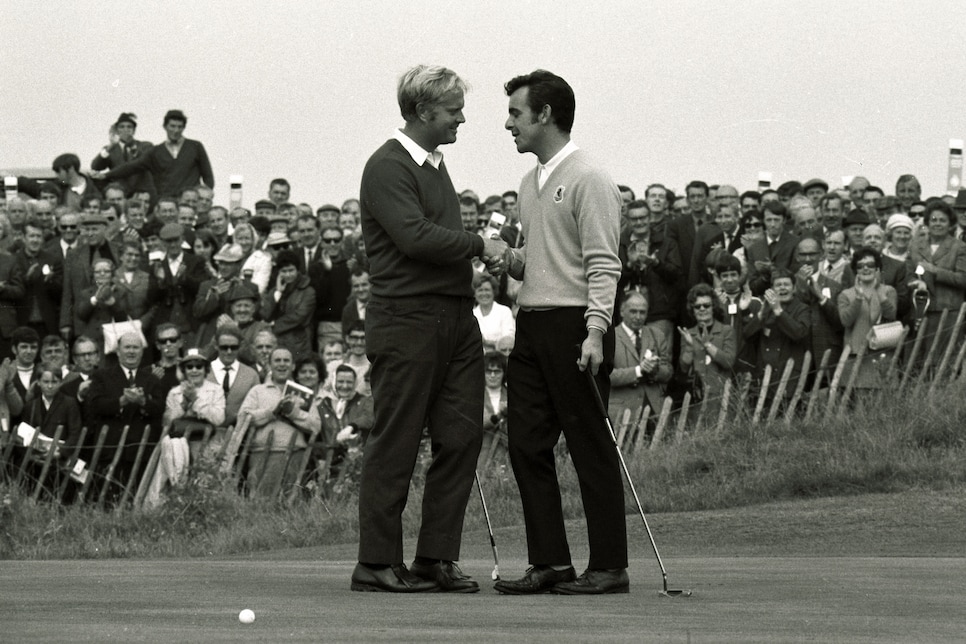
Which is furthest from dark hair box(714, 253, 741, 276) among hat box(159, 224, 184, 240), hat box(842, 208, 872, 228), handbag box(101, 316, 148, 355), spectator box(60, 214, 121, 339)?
spectator box(60, 214, 121, 339)

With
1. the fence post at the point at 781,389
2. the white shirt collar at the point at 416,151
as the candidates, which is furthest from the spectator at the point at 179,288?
the white shirt collar at the point at 416,151

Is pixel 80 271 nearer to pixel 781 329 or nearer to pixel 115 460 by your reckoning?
pixel 115 460

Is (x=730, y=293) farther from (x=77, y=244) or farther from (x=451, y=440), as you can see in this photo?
(x=451, y=440)

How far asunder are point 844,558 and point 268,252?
902 centimetres

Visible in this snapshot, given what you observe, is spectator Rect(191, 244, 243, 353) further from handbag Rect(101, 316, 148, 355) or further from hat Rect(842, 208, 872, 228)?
hat Rect(842, 208, 872, 228)

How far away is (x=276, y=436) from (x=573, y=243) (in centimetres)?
745

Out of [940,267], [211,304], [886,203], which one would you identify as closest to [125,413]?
[211,304]

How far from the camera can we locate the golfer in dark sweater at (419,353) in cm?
727

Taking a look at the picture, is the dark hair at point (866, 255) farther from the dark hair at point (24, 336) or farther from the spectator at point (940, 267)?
the dark hair at point (24, 336)

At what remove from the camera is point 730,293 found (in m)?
14.9

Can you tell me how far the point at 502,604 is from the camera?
657cm

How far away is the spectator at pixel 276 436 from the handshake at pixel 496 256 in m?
7.13

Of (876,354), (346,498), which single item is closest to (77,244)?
(346,498)

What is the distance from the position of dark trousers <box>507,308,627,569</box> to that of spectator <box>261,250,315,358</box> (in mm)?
8780
